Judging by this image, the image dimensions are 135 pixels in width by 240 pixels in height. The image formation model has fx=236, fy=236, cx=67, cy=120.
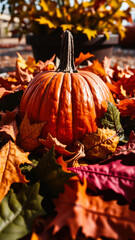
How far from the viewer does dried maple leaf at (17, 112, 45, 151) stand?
1.14 metres

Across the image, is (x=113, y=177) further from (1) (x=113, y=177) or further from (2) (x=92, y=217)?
(2) (x=92, y=217)

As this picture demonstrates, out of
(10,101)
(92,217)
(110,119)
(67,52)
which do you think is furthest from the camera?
(10,101)

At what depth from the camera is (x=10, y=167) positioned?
987mm

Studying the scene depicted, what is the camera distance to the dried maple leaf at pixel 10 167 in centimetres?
94

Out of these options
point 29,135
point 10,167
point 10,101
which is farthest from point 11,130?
point 10,101

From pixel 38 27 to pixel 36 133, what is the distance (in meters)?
3.05

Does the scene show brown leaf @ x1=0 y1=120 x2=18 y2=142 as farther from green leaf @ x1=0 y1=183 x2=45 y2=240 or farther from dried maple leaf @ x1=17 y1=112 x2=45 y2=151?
green leaf @ x1=0 y1=183 x2=45 y2=240

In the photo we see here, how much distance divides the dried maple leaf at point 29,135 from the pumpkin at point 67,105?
0.06m

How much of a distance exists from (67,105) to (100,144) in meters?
0.25

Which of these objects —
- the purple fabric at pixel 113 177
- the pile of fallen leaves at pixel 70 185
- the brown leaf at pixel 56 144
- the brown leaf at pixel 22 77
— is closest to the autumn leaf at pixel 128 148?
the pile of fallen leaves at pixel 70 185

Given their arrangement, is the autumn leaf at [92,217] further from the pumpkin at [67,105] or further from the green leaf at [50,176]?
the pumpkin at [67,105]

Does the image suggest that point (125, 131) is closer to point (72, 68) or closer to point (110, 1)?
point (72, 68)

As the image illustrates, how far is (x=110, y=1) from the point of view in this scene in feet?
11.5

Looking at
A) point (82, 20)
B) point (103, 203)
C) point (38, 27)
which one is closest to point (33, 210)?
point (103, 203)
